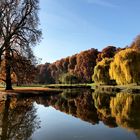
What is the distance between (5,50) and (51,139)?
25.2 meters

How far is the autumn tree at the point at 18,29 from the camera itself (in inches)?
1459

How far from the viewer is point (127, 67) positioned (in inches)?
2138

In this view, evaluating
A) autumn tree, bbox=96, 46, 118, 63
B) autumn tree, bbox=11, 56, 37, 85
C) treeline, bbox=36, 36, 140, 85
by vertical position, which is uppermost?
autumn tree, bbox=96, 46, 118, 63

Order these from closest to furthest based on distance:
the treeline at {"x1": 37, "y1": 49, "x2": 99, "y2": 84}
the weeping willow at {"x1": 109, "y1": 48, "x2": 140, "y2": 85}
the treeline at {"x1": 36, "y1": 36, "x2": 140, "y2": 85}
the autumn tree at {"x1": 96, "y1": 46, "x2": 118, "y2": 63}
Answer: the weeping willow at {"x1": 109, "y1": 48, "x2": 140, "y2": 85} → the treeline at {"x1": 36, "y1": 36, "x2": 140, "y2": 85} → the treeline at {"x1": 37, "y1": 49, "x2": 99, "y2": 84} → the autumn tree at {"x1": 96, "y1": 46, "x2": 118, "y2": 63}

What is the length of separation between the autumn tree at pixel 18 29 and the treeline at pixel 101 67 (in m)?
8.33

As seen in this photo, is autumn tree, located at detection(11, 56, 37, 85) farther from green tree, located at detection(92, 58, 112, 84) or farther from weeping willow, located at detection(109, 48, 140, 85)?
green tree, located at detection(92, 58, 112, 84)

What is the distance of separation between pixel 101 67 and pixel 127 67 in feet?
75.9

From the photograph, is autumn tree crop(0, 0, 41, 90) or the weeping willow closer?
autumn tree crop(0, 0, 41, 90)

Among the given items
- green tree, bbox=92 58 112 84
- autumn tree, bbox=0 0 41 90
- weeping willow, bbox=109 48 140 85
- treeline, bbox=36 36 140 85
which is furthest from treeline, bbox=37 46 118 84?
autumn tree, bbox=0 0 41 90

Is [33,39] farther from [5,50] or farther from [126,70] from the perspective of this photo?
[126,70]

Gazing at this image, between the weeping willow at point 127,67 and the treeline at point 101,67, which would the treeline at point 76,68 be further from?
the weeping willow at point 127,67

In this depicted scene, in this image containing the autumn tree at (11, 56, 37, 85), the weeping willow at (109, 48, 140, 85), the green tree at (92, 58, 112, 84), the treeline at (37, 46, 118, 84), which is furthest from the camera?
the treeline at (37, 46, 118, 84)

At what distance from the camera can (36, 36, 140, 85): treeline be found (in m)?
54.8

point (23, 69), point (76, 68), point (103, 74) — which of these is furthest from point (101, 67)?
point (76, 68)
